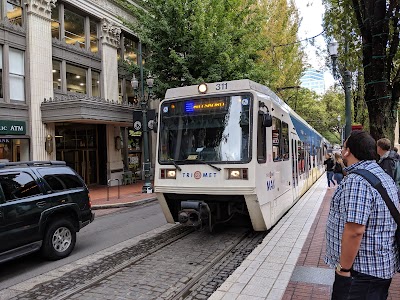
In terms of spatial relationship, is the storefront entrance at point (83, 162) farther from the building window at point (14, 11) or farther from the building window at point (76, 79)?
the building window at point (14, 11)

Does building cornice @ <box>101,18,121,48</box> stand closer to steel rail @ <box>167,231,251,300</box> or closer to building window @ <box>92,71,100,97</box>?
building window @ <box>92,71,100,97</box>

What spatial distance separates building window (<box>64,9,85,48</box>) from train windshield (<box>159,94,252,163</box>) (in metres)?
14.5

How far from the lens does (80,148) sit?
2094 cm

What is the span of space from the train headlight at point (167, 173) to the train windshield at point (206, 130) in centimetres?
21

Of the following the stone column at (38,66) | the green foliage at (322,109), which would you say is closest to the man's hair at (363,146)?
the stone column at (38,66)

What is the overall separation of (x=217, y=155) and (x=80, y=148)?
1583 centimetres

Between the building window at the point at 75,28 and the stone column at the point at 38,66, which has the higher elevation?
the building window at the point at 75,28

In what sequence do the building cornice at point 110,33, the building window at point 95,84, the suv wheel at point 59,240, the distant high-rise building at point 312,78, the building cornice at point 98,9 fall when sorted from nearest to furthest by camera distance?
the suv wheel at point 59,240 < the building cornice at point 98,9 < the building window at point 95,84 < the building cornice at point 110,33 < the distant high-rise building at point 312,78

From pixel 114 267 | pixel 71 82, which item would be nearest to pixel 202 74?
pixel 71 82

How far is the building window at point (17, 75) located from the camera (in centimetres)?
1599

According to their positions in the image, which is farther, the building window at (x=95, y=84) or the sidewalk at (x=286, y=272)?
the building window at (x=95, y=84)

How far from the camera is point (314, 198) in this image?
12.7 metres

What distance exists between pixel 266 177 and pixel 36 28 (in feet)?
48.1

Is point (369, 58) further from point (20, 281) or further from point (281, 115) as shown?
point (20, 281)
